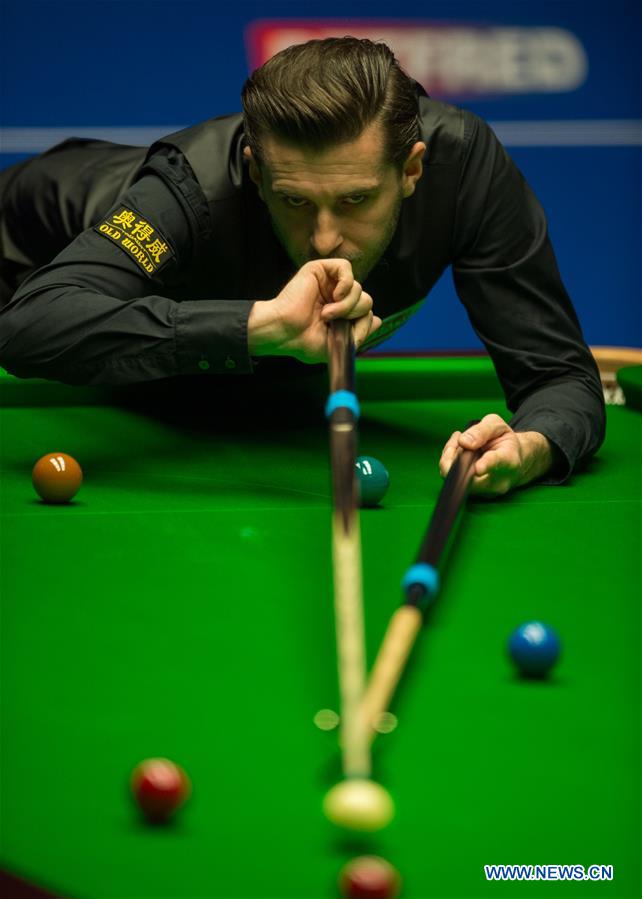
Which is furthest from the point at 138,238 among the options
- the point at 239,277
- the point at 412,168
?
the point at 412,168

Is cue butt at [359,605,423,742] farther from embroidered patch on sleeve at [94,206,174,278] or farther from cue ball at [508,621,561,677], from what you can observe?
embroidered patch on sleeve at [94,206,174,278]

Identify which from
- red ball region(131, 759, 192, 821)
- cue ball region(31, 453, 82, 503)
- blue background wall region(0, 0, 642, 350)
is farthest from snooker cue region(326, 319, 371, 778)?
blue background wall region(0, 0, 642, 350)

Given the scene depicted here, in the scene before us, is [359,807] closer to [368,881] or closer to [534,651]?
[368,881]

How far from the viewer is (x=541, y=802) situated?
1.11 metres

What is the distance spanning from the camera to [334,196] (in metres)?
2.28

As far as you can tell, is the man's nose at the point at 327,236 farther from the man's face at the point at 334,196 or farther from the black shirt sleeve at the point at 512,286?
the black shirt sleeve at the point at 512,286

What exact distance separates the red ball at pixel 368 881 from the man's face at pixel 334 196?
151 centimetres

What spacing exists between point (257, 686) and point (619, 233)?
4.72 meters

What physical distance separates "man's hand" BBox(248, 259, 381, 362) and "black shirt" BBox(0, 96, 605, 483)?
0.14ft

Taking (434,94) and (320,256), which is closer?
(320,256)

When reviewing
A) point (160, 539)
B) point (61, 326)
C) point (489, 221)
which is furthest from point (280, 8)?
point (160, 539)

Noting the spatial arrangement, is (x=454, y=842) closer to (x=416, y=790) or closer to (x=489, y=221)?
(x=416, y=790)

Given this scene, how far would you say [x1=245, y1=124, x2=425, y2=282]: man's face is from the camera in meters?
2.27

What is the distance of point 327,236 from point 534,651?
1138mm
